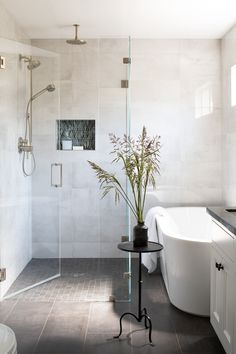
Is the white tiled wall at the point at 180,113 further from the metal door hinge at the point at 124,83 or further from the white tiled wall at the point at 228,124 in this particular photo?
the metal door hinge at the point at 124,83

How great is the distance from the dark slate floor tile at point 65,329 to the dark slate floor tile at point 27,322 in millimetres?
51

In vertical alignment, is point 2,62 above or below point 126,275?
above

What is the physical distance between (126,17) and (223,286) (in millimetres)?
2691

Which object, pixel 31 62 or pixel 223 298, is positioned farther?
pixel 31 62

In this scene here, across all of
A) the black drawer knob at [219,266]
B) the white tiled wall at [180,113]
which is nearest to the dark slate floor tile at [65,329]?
the black drawer knob at [219,266]

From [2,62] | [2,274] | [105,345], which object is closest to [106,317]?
[105,345]

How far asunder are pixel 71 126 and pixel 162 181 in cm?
127

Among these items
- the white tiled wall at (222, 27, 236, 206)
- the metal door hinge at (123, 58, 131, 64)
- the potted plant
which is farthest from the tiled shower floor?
the metal door hinge at (123, 58, 131, 64)

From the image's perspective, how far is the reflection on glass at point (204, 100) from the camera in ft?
14.9

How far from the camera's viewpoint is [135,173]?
3027 millimetres

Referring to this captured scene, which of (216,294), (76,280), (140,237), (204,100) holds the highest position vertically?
(204,100)

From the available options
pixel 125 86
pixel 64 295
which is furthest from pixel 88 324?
pixel 125 86

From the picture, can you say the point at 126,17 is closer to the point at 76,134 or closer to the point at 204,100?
the point at 76,134

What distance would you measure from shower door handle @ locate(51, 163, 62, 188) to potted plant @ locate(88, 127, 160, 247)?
413 mm
